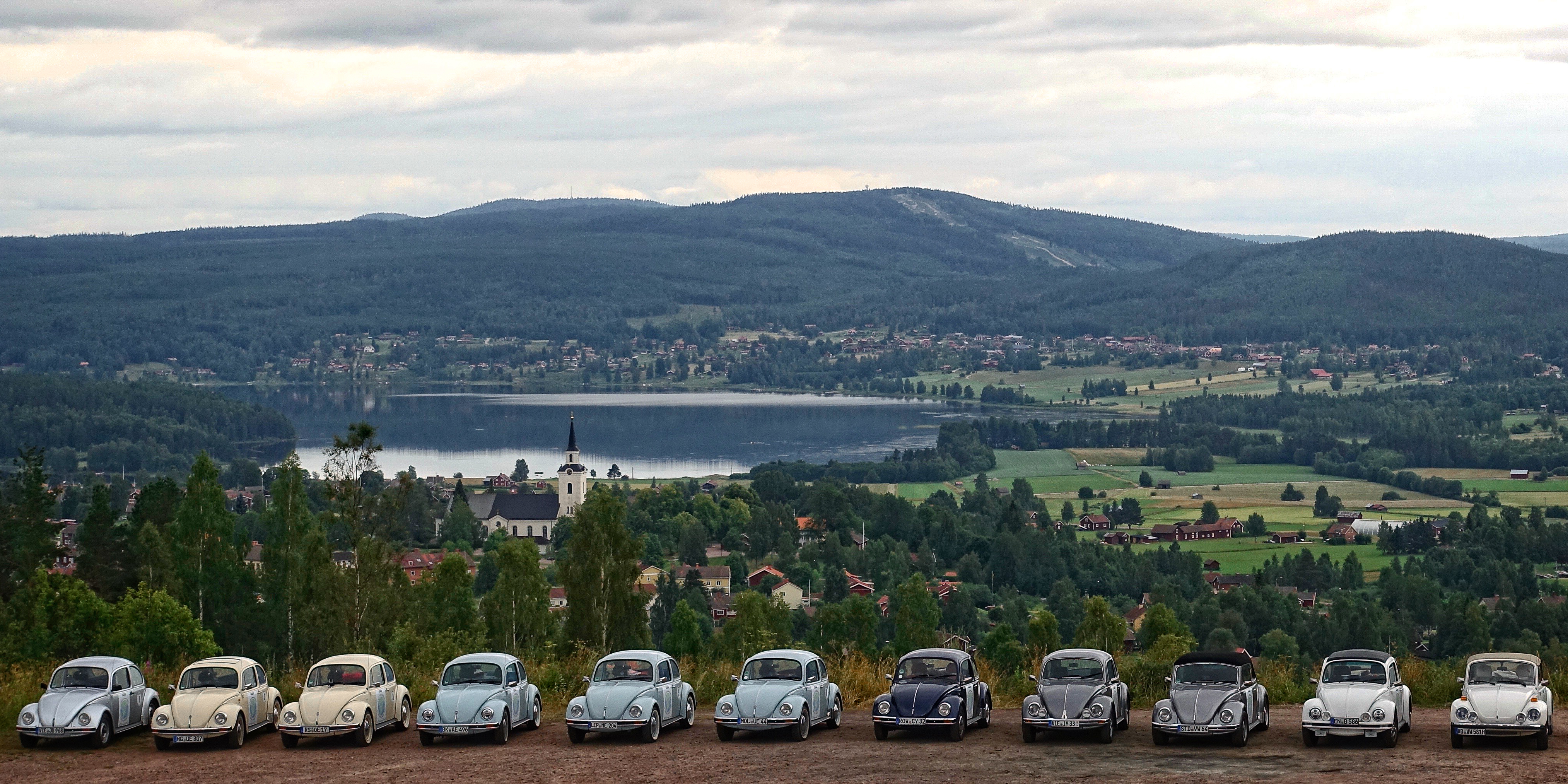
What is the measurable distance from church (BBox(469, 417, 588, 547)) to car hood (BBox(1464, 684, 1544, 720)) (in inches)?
3158

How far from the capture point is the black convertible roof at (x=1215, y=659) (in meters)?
19.8

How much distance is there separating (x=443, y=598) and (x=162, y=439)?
5071 inches

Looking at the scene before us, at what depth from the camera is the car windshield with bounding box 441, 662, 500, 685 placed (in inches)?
817

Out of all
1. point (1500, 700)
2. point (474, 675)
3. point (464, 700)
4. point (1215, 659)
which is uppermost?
point (1215, 659)

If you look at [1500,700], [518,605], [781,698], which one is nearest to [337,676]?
[781,698]

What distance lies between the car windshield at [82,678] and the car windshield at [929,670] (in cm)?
946

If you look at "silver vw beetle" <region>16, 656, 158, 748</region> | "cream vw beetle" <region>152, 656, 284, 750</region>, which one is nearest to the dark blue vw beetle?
"cream vw beetle" <region>152, 656, 284, 750</region>

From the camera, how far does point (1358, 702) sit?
749 inches

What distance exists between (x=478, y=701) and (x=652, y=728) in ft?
6.72

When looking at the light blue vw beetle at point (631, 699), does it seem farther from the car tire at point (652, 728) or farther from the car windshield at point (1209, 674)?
the car windshield at point (1209, 674)

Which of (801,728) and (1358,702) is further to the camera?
(801,728)

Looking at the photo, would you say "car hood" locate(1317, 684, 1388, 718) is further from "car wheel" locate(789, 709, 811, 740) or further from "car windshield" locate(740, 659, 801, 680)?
"car windshield" locate(740, 659, 801, 680)

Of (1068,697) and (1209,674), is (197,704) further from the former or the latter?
(1209,674)

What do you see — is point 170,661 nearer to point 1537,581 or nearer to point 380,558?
point 380,558
